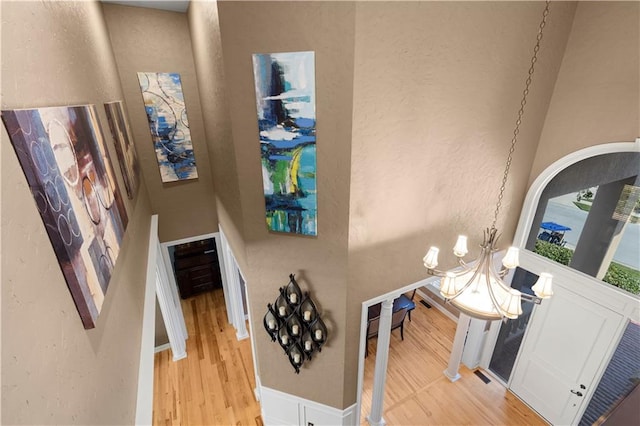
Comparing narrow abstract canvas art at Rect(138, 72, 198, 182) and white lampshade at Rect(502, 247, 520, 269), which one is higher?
narrow abstract canvas art at Rect(138, 72, 198, 182)

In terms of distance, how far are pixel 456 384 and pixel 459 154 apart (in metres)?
3.81

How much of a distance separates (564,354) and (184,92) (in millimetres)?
6089

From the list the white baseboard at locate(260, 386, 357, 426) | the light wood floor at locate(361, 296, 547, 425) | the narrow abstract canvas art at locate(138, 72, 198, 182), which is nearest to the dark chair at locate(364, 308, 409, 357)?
the light wood floor at locate(361, 296, 547, 425)

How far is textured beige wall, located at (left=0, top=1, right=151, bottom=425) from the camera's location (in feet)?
2.42

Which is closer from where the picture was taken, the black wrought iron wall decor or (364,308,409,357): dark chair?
the black wrought iron wall decor

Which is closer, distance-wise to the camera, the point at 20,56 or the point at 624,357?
the point at 20,56

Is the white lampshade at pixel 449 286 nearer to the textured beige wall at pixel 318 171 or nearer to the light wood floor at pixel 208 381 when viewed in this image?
the textured beige wall at pixel 318 171

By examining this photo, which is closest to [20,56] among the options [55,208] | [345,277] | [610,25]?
[55,208]

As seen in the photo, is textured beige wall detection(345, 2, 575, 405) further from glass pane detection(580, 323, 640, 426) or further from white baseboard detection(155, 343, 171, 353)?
white baseboard detection(155, 343, 171, 353)

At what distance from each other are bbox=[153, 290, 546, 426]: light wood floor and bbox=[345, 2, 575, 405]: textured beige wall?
5.52 ft

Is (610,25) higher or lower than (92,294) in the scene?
higher

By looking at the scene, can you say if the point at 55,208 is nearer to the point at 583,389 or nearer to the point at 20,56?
the point at 20,56

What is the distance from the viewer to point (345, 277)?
2652mm

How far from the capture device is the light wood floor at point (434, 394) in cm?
407
